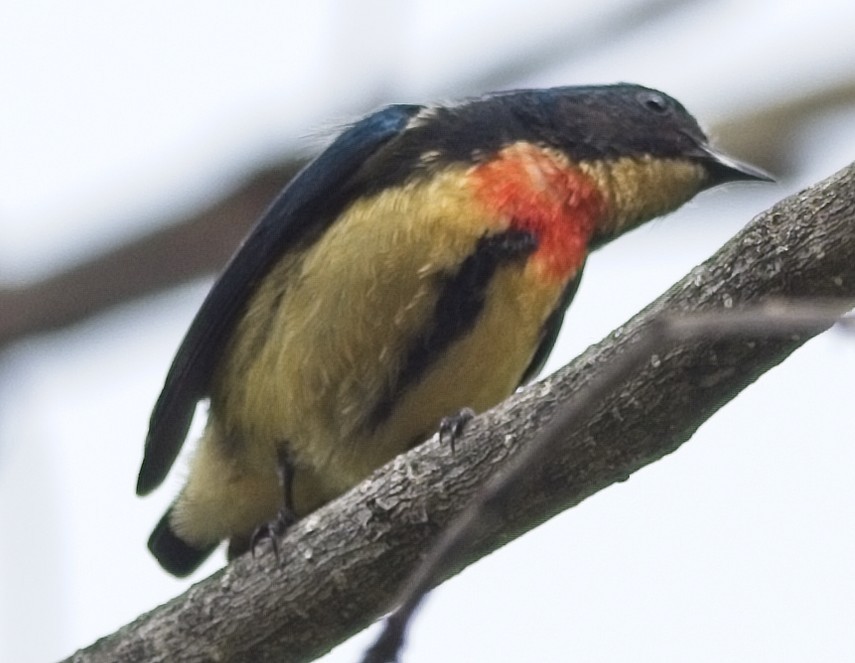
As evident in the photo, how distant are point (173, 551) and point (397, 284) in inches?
55.7

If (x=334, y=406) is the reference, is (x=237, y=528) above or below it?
below

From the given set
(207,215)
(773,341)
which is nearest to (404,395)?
(207,215)

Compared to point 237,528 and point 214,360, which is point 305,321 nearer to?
point 214,360

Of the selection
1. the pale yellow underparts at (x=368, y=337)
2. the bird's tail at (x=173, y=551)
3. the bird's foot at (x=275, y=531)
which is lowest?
the bird's tail at (x=173, y=551)

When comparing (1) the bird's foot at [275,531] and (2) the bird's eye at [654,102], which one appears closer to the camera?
(1) the bird's foot at [275,531]

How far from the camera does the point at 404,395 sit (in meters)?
3.84

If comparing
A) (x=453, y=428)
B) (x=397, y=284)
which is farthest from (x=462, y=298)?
(x=453, y=428)

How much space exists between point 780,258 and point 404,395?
1453 millimetres

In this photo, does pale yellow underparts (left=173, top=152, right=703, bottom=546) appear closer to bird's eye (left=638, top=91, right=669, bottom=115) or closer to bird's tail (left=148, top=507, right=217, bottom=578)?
bird's eye (left=638, top=91, right=669, bottom=115)

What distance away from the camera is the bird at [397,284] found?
12.2ft

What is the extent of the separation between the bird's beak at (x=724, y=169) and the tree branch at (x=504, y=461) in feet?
4.67

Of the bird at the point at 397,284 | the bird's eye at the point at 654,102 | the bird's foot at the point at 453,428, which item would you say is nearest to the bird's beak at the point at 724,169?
the bird at the point at 397,284

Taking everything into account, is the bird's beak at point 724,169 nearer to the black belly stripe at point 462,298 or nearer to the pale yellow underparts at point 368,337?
the pale yellow underparts at point 368,337

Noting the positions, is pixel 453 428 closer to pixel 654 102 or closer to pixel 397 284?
pixel 397 284
